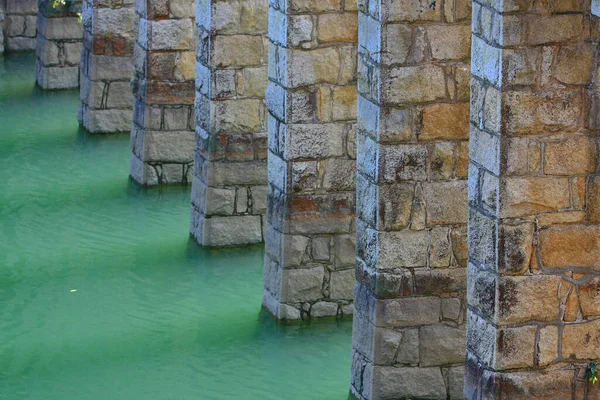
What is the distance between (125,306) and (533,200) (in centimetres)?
459

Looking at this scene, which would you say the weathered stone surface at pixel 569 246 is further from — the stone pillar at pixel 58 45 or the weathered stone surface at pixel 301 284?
the stone pillar at pixel 58 45

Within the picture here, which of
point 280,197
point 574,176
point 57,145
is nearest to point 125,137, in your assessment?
point 57,145

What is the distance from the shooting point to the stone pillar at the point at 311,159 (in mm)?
10211

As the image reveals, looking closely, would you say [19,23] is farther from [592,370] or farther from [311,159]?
[592,370]

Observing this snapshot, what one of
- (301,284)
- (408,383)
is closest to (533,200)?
(408,383)

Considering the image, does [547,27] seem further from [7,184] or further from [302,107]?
[7,184]

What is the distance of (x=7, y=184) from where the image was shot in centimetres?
1454

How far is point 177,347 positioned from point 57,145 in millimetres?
6208

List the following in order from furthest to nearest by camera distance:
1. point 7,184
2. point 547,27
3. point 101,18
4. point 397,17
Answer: point 101,18, point 7,184, point 397,17, point 547,27

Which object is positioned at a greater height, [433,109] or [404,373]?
[433,109]

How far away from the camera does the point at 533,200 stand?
7.38 metres

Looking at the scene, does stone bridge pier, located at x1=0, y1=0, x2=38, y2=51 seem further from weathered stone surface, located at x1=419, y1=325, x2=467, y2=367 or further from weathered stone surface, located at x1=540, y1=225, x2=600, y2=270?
weathered stone surface, located at x1=540, y1=225, x2=600, y2=270

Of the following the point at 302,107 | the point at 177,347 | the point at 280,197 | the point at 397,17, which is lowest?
the point at 177,347

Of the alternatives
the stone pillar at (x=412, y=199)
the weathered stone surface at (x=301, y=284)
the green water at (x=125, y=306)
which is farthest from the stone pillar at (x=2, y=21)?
the stone pillar at (x=412, y=199)
